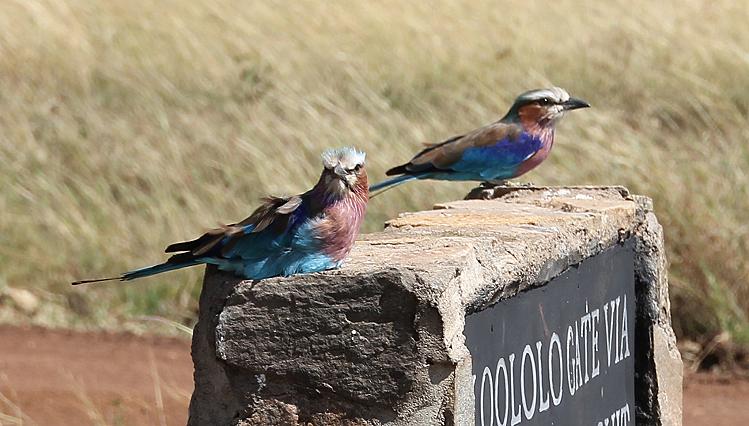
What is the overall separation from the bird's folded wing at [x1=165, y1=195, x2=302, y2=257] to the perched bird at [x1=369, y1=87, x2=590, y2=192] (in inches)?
84.4

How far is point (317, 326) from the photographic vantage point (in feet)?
8.09

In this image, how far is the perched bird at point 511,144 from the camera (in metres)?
4.73

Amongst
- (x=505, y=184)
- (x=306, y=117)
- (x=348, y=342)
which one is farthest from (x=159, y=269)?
(x=306, y=117)

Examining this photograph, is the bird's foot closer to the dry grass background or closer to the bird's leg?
the bird's leg

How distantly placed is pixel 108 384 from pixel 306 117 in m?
2.72

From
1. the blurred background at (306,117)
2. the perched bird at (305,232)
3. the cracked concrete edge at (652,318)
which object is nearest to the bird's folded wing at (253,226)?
the perched bird at (305,232)

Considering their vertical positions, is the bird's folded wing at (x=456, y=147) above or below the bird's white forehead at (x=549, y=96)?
below

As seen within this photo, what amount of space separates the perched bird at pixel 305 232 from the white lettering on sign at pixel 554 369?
383 mm

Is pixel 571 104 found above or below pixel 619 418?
above

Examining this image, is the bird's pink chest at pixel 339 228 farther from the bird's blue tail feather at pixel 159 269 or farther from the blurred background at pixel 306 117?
the blurred background at pixel 306 117

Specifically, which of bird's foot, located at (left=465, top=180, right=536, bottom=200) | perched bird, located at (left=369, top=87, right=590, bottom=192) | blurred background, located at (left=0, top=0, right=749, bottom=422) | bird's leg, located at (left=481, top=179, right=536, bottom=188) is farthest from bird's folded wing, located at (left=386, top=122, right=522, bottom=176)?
blurred background, located at (left=0, top=0, right=749, bottom=422)

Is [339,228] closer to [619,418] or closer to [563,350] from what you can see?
[563,350]

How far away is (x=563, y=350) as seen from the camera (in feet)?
9.91

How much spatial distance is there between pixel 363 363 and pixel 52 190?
5.98 meters
